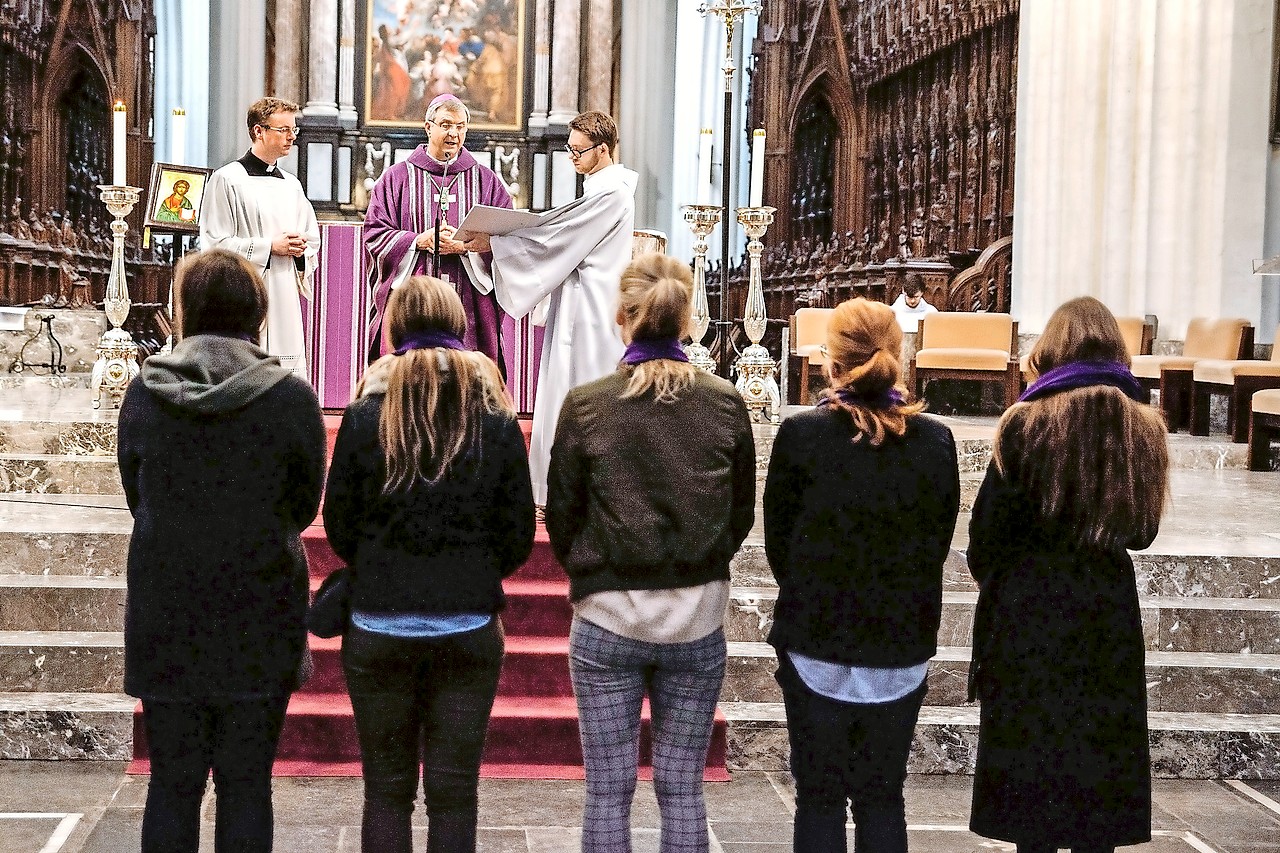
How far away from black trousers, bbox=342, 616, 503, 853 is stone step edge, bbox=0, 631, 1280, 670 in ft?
6.68

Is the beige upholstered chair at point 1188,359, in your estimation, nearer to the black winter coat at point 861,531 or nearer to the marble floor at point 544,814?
the marble floor at point 544,814

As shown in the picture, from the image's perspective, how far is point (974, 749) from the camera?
180 inches

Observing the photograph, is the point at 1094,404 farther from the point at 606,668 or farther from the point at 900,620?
the point at 606,668

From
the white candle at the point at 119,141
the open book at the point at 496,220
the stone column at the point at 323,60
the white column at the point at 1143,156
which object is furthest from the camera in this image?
the stone column at the point at 323,60

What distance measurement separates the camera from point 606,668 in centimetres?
288

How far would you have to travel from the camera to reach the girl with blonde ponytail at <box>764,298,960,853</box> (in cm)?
283

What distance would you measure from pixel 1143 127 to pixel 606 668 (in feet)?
32.3

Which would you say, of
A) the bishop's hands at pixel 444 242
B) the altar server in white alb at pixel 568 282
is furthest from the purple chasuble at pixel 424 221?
the altar server in white alb at pixel 568 282

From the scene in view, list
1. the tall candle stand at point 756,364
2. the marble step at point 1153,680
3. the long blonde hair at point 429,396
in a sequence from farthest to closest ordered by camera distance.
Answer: the tall candle stand at point 756,364 < the marble step at point 1153,680 < the long blonde hair at point 429,396

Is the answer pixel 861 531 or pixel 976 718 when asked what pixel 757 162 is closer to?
pixel 976 718

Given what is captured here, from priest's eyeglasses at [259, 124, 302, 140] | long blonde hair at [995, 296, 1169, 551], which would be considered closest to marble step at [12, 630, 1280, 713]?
long blonde hair at [995, 296, 1169, 551]

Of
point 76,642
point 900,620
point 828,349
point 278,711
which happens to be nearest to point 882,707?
point 900,620

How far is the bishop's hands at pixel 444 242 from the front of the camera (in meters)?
5.31

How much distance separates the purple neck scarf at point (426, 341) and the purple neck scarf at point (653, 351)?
0.36 m
